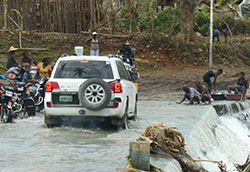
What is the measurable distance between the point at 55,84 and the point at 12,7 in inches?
751

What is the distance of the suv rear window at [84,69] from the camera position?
40.5 ft

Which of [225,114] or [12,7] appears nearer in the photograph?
[225,114]

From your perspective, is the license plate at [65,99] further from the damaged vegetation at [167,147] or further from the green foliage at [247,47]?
the green foliage at [247,47]

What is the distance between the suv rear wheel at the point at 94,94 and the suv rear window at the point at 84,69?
532mm

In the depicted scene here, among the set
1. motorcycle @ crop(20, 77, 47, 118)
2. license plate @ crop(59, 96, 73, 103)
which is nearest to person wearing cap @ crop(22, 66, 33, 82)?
motorcycle @ crop(20, 77, 47, 118)

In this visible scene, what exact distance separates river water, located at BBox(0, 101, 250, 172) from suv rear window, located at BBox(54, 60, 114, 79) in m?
1.21

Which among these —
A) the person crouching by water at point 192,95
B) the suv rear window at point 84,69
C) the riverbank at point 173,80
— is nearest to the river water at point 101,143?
the suv rear window at point 84,69

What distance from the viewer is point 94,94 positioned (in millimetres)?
11898

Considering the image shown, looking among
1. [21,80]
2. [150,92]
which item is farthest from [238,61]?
[21,80]

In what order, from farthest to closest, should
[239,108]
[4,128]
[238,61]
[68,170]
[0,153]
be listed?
[238,61] < [239,108] < [4,128] < [0,153] < [68,170]

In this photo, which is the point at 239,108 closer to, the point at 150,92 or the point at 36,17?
the point at 150,92

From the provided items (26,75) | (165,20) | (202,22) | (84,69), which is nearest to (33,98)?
(26,75)

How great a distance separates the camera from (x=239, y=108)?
873 inches

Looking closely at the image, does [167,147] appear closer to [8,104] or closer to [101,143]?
[101,143]
